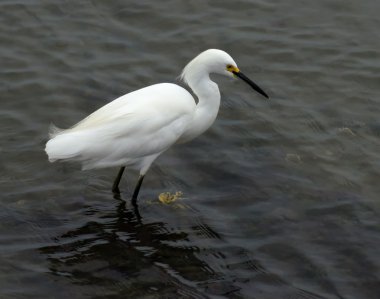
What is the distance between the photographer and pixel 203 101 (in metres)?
7.69

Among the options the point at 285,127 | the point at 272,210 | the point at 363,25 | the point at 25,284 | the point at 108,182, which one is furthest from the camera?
the point at 363,25

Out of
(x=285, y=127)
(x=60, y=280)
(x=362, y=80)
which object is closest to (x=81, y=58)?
(x=285, y=127)

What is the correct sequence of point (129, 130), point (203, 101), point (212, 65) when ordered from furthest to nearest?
point (203, 101) < point (212, 65) < point (129, 130)

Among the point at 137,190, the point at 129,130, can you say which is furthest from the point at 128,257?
the point at 129,130

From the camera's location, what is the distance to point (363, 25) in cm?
1083

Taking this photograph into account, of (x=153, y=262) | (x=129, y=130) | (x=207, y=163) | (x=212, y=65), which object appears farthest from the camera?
(x=207, y=163)

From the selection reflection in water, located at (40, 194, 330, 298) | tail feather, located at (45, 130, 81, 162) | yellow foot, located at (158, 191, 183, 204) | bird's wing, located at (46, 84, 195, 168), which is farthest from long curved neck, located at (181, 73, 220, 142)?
tail feather, located at (45, 130, 81, 162)

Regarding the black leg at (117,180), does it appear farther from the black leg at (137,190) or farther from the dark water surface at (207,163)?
the black leg at (137,190)

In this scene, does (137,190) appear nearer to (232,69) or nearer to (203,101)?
(203,101)

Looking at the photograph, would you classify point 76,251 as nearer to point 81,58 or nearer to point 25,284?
point 25,284

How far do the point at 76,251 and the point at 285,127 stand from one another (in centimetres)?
323

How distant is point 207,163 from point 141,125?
4.23 ft

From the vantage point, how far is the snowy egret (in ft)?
23.7

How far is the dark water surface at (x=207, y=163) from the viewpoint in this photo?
21.7ft
